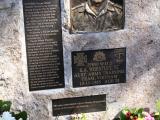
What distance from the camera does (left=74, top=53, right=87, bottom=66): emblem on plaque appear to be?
12.4ft

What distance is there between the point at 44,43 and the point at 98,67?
1.79 feet

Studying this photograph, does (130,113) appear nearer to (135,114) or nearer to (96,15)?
(135,114)

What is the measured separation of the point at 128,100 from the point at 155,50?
1.73 ft

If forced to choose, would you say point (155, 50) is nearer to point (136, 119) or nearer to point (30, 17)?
point (136, 119)

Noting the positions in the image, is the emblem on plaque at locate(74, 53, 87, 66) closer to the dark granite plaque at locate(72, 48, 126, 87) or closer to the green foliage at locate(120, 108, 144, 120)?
the dark granite plaque at locate(72, 48, 126, 87)

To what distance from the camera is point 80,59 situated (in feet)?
12.5

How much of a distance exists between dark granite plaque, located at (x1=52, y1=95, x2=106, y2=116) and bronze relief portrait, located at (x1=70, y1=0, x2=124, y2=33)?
642 millimetres

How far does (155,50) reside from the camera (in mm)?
3928

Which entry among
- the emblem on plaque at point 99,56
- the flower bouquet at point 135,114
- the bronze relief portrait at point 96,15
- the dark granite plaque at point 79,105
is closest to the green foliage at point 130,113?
the flower bouquet at point 135,114

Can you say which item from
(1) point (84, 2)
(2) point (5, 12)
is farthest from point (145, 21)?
(2) point (5, 12)

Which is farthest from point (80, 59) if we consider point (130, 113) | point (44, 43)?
point (130, 113)

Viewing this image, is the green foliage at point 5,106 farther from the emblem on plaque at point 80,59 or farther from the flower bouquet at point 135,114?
the flower bouquet at point 135,114

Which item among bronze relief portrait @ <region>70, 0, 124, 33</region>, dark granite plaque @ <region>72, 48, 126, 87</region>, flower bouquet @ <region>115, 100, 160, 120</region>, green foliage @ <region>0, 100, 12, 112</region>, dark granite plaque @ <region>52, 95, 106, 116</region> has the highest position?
bronze relief portrait @ <region>70, 0, 124, 33</region>

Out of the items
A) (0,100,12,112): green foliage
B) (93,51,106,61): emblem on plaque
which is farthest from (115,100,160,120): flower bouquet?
(0,100,12,112): green foliage
